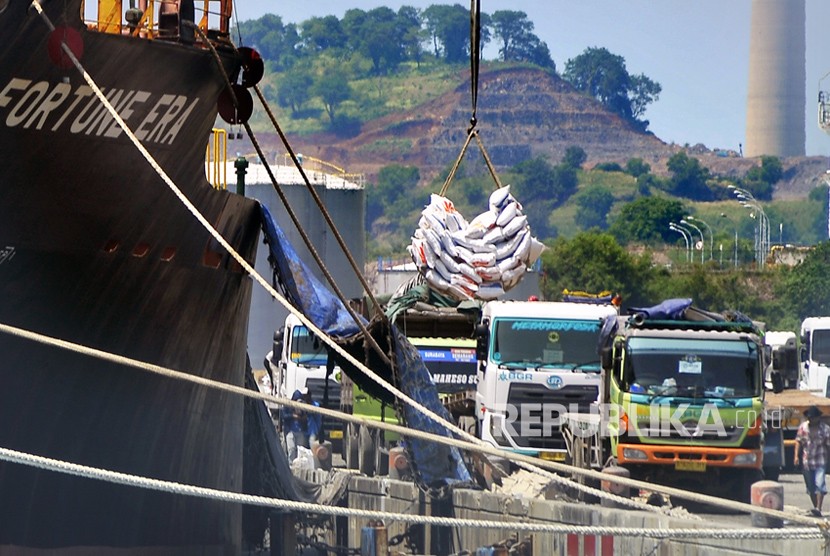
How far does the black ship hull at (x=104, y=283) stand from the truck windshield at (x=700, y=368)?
7.80 meters

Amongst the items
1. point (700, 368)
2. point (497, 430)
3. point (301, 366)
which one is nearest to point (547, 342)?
point (497, 430)

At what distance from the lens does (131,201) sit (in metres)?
15.3

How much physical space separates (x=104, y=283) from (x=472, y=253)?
5978mm

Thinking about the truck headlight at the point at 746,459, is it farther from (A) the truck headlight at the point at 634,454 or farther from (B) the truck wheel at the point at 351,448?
(B) the truck wheel at the point at 351,448

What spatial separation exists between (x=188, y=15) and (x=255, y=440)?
639cm

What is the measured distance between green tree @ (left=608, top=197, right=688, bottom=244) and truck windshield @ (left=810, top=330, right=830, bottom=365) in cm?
9894

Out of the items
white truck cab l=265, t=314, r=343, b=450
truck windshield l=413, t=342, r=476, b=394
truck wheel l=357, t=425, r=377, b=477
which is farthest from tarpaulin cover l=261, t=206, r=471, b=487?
white truck cab l=265, t=314, r=343, b=450

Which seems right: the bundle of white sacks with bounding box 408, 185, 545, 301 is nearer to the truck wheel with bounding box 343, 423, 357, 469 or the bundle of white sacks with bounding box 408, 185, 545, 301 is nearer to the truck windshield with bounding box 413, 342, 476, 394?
the truck wheel with bounding box 343, 423, 357, 469

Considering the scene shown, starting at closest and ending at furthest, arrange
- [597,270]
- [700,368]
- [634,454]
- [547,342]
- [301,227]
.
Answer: [301,227]
[634,454]
[700,368]
[547,342]
[597,270]

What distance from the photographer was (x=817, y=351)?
38594 mm

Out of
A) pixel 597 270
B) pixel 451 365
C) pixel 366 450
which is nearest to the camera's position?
pixel 366 450

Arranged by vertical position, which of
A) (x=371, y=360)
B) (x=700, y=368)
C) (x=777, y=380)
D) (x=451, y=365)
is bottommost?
(x=371, y=360)

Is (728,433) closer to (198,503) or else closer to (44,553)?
(198,503)

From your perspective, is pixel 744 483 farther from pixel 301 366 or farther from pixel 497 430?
pixel 301 366
